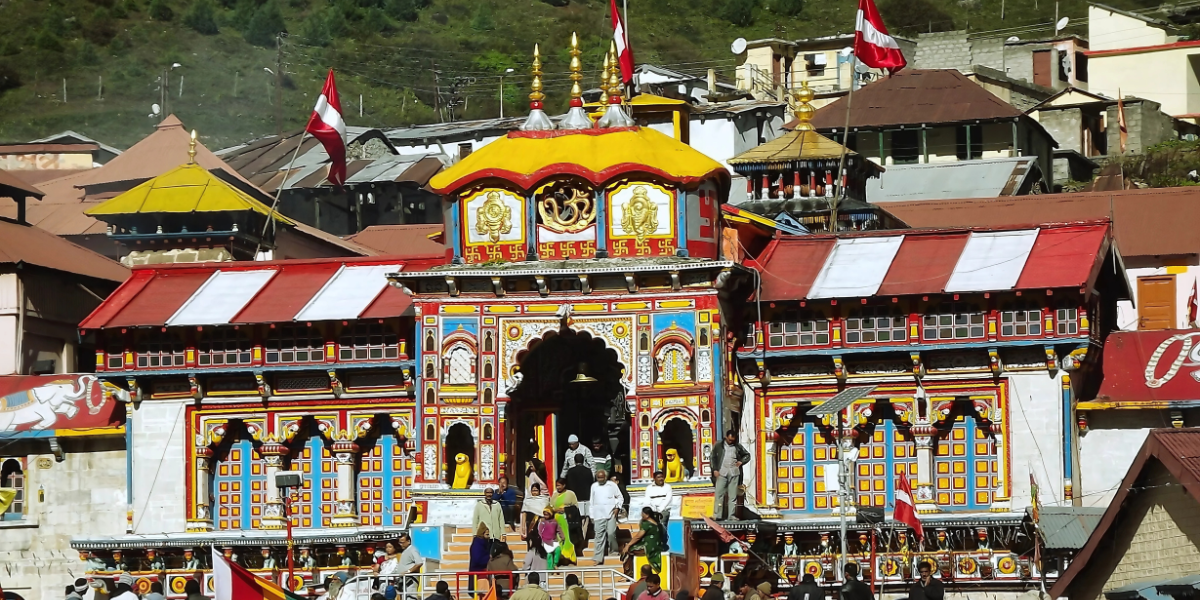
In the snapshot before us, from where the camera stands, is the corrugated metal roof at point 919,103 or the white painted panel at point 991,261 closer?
the white painted panel at point 991,261

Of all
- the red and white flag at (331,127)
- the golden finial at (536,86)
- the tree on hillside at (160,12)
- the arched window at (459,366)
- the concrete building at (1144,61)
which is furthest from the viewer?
the tree on hillside at (160,12)

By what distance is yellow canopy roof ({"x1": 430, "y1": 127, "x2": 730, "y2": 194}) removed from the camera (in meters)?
44.3

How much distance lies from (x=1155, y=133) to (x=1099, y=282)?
1604 inches

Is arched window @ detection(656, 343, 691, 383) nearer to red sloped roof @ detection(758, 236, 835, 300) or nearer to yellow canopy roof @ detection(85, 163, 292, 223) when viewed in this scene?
red sloped roof @ detection(758, 236, 835, 300)

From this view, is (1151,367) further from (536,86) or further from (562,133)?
(536,86)

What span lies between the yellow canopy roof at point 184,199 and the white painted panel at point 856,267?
18.7m

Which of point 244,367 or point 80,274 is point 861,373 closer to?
point 244,367

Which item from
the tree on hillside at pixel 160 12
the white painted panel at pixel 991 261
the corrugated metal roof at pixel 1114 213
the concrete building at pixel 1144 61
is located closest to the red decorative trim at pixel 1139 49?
the concrete building at pixel 1144 61

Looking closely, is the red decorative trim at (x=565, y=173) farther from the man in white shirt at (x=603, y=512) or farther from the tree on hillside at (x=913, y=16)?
the tree on hillside at (x=913, y=16)

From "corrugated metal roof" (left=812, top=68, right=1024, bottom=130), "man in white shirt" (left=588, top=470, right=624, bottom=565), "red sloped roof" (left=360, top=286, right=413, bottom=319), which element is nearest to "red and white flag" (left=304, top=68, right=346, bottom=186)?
"red sloped roof" (left=360, top=286, right=413, bottom=319)

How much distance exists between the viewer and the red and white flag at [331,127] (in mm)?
52594

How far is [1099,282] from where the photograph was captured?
46.6m

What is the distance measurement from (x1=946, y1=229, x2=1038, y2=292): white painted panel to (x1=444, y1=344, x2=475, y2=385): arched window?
8871 millimetres

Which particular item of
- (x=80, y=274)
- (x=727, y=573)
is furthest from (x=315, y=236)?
(x=727, y=573)
